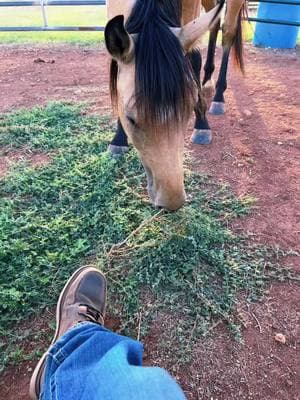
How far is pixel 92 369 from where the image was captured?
1.17 metres

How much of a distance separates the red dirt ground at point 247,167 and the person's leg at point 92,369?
1.07 feet

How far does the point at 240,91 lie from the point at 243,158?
1.84 m

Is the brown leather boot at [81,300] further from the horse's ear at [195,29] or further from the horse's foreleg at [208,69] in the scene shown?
the horse's foreleg at [208,69]

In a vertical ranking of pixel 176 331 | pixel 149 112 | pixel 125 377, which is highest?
pixel 149 112

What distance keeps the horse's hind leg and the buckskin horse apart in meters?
2.13

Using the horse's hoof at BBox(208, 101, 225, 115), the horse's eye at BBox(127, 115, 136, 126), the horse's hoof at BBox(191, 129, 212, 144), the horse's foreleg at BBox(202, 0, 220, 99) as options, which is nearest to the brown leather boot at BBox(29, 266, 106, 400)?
the horse's eye at BBox(127, 115, 136, 126)

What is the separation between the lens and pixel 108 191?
265cm

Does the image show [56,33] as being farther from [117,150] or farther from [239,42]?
[117,150]

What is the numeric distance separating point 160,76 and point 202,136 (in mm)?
1834

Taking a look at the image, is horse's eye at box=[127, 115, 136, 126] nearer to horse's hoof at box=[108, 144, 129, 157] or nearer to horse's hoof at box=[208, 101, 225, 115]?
horse's hoof at box=[108, 144, 129, 157]

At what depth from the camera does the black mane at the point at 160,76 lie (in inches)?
64.6

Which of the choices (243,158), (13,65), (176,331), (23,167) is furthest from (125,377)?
(13,65)

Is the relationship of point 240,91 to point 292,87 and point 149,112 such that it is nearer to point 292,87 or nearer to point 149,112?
point 292,87

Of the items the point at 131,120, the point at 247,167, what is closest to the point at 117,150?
the point at 247,167
